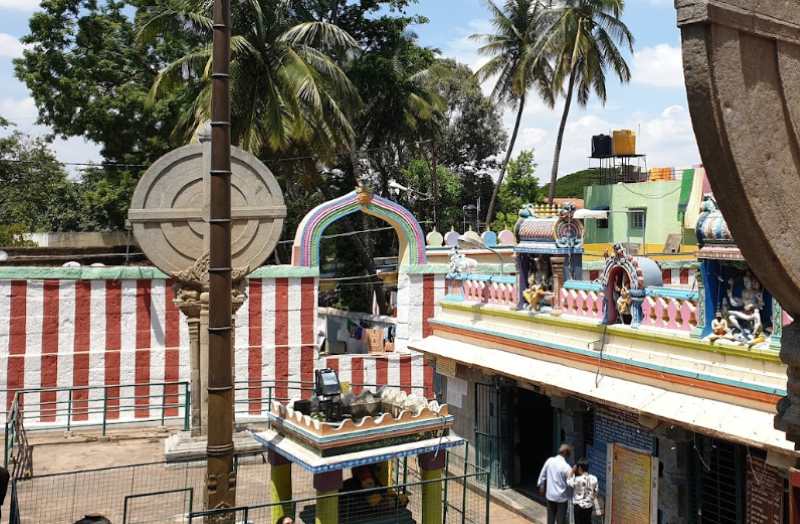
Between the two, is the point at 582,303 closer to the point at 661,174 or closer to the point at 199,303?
the point at 199,303

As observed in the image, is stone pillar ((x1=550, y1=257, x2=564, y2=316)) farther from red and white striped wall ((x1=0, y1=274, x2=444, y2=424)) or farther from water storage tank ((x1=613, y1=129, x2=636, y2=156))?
water storage tank ((x1=613, y1=129, x2=636, y2=156))

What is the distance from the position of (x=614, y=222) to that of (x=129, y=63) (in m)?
19.1

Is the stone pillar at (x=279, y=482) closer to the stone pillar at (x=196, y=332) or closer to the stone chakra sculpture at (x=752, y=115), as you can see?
the stone pillar at (x=196, y=332)

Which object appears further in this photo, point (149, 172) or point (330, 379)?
point (149, 172)

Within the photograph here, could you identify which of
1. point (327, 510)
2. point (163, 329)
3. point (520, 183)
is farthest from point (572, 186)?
point (327, 510)

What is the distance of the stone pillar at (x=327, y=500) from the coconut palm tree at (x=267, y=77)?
15724 mm

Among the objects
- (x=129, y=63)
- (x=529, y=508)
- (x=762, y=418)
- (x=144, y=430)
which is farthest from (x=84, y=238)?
(x=762, y=418)

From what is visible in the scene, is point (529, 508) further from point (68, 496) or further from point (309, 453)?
point (68, 496)

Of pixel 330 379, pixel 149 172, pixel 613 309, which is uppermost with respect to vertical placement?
pixel 149 172

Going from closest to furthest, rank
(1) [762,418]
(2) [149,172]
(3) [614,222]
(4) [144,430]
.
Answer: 1. (1) [762,418]
2. (2) [149,172]
3. (4) [144,430]
4. (3) [614,222]

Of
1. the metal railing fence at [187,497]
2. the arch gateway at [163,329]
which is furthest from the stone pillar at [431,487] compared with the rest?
the arch gateway at [163,329]

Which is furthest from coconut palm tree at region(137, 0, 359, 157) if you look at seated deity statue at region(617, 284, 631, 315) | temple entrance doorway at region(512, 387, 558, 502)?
seated deity statue at region(617, 284, 631, 315)

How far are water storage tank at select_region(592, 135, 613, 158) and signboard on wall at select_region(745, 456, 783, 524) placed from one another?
26.6m

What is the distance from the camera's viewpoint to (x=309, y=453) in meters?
8.22
